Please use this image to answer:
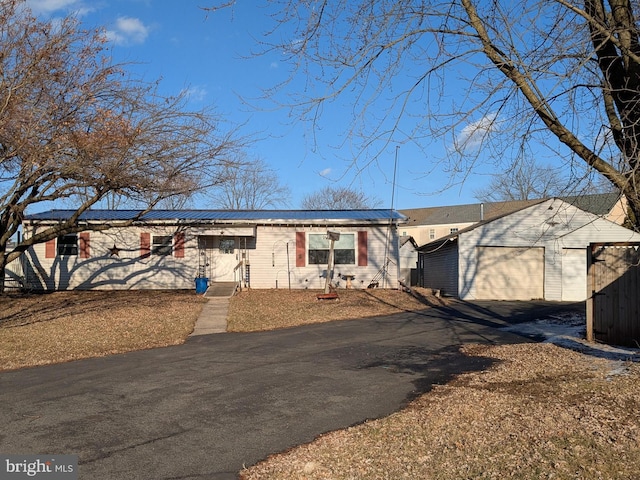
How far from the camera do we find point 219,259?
2391cm

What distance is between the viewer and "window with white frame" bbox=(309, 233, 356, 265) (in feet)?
78.2

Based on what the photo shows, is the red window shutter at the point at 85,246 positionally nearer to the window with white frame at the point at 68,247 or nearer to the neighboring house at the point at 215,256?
the neighboring house at the point at 215,256

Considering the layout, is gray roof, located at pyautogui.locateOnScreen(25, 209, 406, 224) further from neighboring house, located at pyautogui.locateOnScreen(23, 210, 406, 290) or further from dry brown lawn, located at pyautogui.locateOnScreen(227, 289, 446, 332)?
dry brown lawn, located at pyautogui.locateOnScreen(227, 289, 446, 332)

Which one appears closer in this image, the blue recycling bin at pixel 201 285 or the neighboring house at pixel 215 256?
the blue recycling bin at pixel 201 285

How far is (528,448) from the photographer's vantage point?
444cm

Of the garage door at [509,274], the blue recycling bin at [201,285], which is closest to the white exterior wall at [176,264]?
the blue recycling bin at [201,285]

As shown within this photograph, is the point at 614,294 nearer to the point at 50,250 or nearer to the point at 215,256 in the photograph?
the point at 215,256

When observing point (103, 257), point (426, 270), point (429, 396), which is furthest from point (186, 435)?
point (426, 270)

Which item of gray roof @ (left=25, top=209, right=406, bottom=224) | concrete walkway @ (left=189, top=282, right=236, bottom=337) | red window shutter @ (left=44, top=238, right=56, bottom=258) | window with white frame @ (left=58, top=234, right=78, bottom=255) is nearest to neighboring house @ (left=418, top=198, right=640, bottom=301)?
gray roof @ (left=25, top=209, right=406, bottom=224)

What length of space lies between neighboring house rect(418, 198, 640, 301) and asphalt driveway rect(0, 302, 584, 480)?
1100 centimetres

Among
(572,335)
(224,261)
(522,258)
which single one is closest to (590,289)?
(572,335)

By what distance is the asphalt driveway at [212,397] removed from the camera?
5168mm

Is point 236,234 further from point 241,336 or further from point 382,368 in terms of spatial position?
point 382,368

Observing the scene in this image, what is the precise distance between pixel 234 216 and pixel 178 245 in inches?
117
